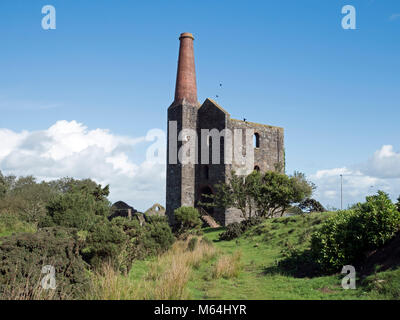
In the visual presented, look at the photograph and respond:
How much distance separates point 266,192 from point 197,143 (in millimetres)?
7845

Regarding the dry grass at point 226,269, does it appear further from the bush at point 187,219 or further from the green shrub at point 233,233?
the bush at point 187,219

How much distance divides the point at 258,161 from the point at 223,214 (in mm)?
5372

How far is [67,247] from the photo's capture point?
26.5ft

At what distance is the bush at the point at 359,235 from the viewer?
9344 millimetres

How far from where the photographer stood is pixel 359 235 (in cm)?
973

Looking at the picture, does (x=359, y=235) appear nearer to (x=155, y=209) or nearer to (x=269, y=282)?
(x=269, y=282)

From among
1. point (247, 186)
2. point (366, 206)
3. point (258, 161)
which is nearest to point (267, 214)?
point (247, 186)

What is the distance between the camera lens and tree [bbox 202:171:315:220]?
22.8 metres

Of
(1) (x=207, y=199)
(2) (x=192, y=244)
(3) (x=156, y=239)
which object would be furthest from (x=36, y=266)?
(1) (x=207, y=199)

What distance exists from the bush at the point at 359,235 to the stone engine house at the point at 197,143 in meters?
15.9

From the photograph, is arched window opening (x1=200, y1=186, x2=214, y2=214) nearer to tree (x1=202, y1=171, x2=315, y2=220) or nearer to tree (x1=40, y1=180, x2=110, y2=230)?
tree (x1=202, y1=171, x2=315, y2=220)

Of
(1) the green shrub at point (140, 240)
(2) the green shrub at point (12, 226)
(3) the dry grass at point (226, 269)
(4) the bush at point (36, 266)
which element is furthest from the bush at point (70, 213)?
(4) the bush at point (36, 266)
